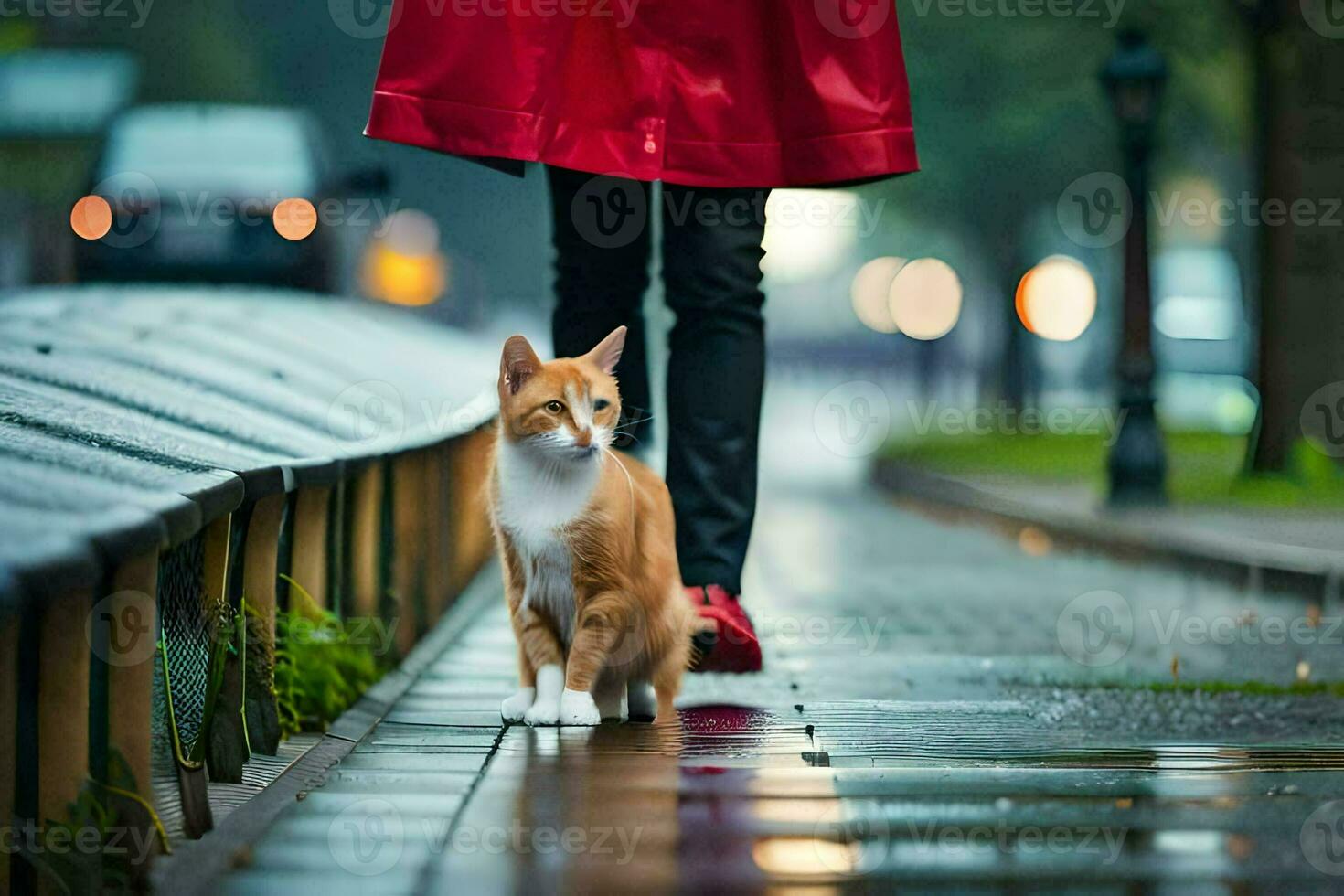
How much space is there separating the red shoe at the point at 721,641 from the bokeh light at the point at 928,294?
33980mm

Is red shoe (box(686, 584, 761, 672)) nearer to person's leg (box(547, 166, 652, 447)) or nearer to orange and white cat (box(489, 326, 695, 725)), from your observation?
orange and white cat (box(489, 326, 695, 725))

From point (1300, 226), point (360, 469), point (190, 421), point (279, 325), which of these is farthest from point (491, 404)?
point (1300, 226)

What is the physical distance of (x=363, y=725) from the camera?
12.6ft

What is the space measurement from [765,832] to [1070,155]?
18076 mm

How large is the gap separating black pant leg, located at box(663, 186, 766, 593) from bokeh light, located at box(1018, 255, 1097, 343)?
84.2 ft
